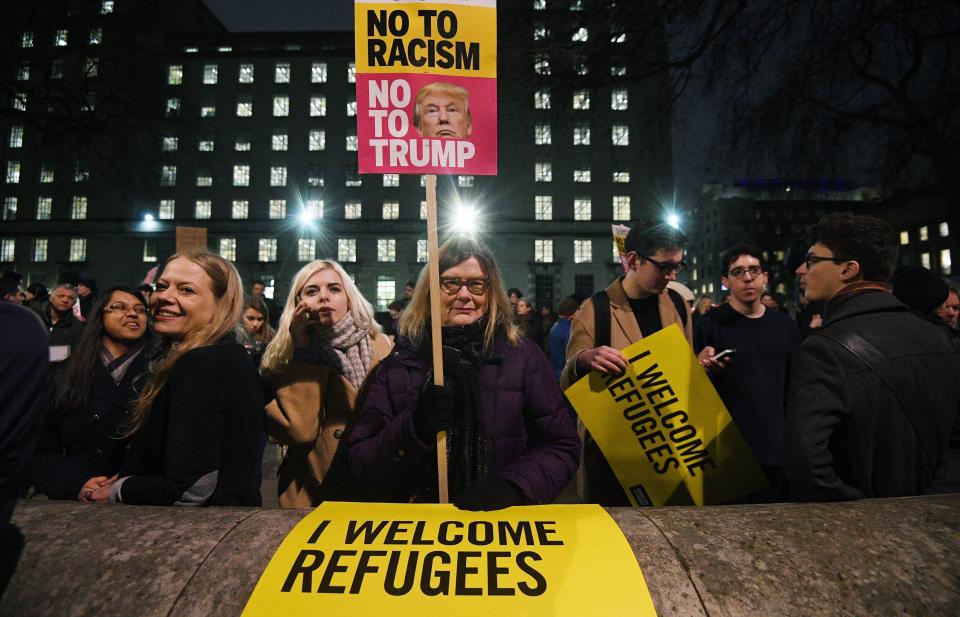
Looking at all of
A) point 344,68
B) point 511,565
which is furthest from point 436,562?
point 344,68

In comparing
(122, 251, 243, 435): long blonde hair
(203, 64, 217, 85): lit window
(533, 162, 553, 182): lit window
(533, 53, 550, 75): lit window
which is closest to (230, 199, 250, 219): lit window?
(203, 64, 217, 85): lit window

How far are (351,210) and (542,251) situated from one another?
17.7 meters

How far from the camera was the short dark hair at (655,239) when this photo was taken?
9.66 feet

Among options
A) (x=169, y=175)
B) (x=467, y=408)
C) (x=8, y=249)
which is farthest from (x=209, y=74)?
(x=467, y=408)

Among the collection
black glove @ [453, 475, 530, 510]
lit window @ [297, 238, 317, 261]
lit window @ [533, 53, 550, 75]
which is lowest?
black glove @ [453, 475, 530, 510]

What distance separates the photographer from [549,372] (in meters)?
2.25

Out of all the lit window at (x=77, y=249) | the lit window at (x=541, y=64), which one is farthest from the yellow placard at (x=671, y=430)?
the lit window at (x=77, y=249)

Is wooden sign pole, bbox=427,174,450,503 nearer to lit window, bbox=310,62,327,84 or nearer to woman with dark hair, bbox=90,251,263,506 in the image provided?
woman with dark hair, bbox=90,251,263,506

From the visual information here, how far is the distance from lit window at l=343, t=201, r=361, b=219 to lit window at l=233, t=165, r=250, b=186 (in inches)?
363

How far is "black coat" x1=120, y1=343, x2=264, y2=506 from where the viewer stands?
182cm

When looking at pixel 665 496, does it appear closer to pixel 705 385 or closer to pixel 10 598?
pixel 705 385

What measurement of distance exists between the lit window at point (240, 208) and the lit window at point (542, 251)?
85.7ft

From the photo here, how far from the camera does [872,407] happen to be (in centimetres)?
176

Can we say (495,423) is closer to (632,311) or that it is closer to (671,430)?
(671,430)
